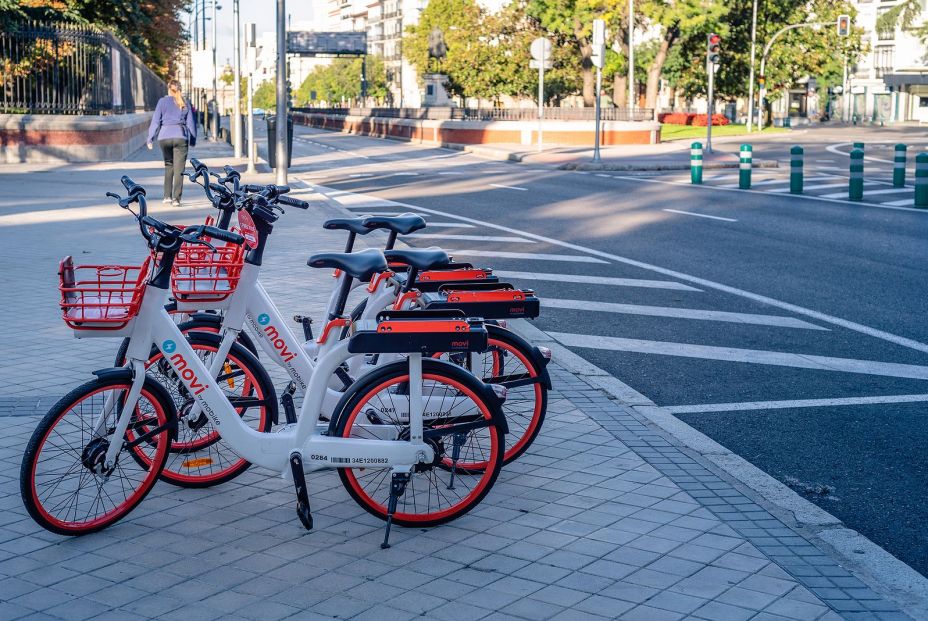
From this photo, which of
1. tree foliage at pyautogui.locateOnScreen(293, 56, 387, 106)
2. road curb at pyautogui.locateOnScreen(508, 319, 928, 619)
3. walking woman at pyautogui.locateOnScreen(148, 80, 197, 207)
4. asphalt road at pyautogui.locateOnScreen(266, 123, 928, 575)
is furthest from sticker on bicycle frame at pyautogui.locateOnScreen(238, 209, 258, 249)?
tree foliage at pyautogui.locateOnScreen(293, 56, 387, 106)

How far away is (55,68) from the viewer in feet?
89.1

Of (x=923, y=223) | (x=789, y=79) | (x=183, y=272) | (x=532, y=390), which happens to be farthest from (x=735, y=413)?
(x=789, y=79)

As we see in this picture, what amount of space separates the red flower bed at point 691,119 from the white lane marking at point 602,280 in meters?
63.6

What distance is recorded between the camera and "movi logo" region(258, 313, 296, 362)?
5.40 metres

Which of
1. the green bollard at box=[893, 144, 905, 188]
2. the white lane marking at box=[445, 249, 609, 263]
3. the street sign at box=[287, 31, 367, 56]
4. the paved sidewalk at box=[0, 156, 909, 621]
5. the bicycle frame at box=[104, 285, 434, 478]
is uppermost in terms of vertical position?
the street sign at box=[287, 31, 367, 56]

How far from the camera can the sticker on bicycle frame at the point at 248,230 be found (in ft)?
17.5

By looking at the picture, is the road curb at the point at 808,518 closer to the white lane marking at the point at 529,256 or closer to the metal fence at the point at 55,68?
the white lane marking at the point at 529,256

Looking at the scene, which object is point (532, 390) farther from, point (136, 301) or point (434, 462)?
point (136, 301)

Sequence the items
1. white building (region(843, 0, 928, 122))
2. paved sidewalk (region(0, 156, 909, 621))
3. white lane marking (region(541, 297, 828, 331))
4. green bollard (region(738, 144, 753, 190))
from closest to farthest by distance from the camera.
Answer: paved sidewalk (region(0, 156, 909, 621)), white lane marking (region(541, 297, 828, 331)), green bollard (region(738, 144, 753, 190)), white building (region(843, 0, 928, 122))

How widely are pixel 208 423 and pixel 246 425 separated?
1.52 feet

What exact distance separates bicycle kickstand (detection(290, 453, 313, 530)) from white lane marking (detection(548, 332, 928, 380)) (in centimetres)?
422

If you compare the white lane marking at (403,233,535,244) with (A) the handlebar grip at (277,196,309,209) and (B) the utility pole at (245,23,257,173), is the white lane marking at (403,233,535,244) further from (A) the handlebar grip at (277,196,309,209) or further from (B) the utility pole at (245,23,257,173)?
(B) the utility pole at (245,23,257,173)

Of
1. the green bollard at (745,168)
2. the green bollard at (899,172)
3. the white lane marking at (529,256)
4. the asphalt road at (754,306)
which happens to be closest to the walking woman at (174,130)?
the asphalt road at (754,306)

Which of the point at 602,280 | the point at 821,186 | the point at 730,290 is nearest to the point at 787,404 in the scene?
the point at 730,290
